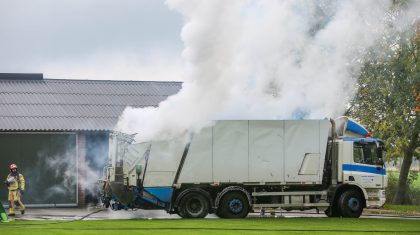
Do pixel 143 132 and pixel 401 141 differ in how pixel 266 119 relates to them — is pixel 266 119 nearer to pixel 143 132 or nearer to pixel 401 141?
pixel 143 132

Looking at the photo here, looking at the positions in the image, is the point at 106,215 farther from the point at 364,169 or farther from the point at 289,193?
the point at 364,169

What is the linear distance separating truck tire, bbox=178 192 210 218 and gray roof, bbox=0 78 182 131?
9771 millimetres

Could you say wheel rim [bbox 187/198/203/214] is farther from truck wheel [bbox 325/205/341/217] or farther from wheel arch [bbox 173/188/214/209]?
truck wheel [bbox 325/205/341/217]

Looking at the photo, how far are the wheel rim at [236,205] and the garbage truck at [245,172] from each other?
3cm

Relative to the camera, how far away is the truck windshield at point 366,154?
26766 mm

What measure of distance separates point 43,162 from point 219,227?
47.8ft

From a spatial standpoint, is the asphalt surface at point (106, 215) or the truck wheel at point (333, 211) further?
the truck wheel at point (333, 211)

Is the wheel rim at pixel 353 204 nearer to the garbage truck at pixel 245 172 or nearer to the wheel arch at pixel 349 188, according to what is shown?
the garbage truck at pixel 245 172

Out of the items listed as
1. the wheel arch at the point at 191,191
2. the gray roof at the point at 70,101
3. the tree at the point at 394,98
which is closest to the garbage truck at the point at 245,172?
the wheel arch at the point at 191,191

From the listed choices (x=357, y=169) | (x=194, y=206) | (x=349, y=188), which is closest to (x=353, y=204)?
(x=349, y=188)

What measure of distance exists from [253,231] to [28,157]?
53.1ft

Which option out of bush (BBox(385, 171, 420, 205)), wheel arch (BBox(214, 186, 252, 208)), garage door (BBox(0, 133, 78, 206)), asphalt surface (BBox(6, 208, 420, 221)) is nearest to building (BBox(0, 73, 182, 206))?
garage door (BBox(0, 133, 78, 206))

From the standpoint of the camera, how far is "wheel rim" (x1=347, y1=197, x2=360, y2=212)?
26391 mm

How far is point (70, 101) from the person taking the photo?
3684 cm
